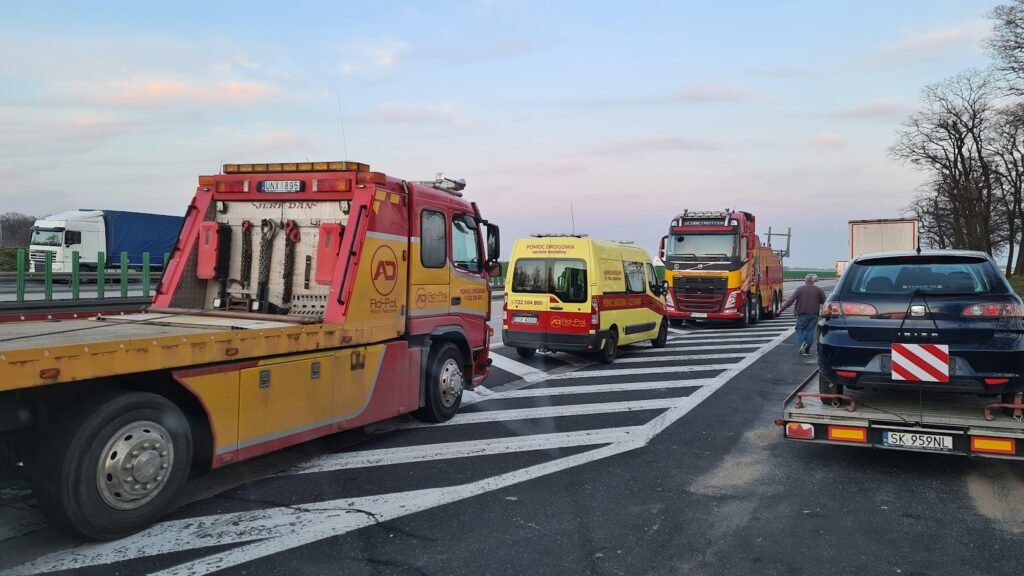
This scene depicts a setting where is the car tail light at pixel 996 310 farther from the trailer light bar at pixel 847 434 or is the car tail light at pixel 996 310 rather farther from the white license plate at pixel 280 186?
the white license plate at pixel 280 186

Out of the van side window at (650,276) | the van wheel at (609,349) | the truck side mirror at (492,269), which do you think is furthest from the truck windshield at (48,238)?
the truck side mirror at (492,269)

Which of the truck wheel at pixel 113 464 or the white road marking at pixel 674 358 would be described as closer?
the truck wheel at pixel 113 464

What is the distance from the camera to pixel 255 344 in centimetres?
536

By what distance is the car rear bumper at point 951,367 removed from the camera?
5695 millimetres

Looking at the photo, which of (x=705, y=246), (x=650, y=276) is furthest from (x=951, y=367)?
(x=705, y=246)

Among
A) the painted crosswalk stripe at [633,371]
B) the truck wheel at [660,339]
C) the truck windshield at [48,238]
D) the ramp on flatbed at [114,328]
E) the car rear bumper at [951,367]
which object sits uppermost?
the truck windshield at [48,238]

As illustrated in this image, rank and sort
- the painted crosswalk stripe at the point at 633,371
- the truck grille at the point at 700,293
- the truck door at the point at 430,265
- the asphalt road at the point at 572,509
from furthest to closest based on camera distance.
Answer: the truck grille at the point at 700,293
the painted crosswalk stripe at the point at 633,371
the truck door at the point at 430,265
the asphalt road at the point at 572,509

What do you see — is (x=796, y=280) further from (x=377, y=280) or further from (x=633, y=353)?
(x=377, y=280)

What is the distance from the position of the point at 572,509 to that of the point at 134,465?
2.93 meters

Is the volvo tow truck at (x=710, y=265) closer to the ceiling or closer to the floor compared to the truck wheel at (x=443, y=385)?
closer to the ceiling

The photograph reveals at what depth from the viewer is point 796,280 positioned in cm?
8088

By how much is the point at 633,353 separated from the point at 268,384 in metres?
10.4

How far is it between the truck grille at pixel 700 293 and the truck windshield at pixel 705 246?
654 millimetres

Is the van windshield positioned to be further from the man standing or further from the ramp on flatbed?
the ramp on flatbed
